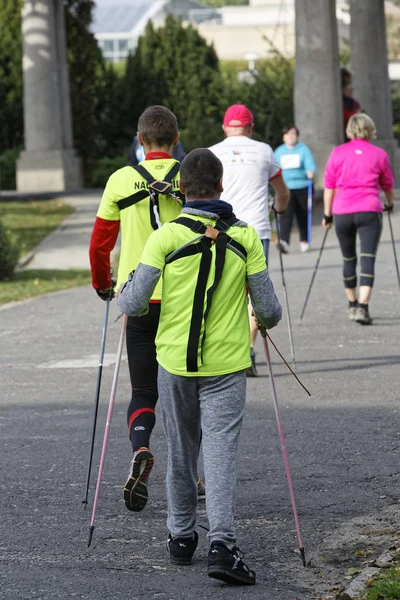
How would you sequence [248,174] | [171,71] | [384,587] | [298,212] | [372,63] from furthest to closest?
[171,71]
[372,63]
[298,212]
[248,174]
[384,587]

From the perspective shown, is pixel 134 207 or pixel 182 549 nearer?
pixel 182 549

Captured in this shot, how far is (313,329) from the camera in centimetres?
1239

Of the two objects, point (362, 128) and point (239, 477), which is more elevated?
point (362, 128)

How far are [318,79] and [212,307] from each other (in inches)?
851

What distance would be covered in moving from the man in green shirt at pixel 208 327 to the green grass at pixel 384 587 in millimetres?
525

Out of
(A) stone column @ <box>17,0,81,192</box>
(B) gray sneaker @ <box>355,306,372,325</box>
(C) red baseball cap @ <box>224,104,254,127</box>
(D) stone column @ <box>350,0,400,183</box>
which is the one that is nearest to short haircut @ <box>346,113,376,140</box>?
(B) gray sneaker @ <box>355,306,372,325</box>

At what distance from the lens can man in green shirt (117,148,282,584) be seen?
5172 mm

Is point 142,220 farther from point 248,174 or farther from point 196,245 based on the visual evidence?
point 248,174

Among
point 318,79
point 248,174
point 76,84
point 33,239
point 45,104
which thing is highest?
point 76,84

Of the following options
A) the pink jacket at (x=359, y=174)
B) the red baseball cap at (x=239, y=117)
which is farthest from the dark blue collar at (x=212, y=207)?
the pink jacket at (x=359, y=174)

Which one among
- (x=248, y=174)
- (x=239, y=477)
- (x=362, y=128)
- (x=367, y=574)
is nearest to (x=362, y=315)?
(x=362, y=128)

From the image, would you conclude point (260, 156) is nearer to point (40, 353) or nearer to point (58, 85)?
point (40, 353)

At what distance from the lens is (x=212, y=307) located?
5227 millimetres

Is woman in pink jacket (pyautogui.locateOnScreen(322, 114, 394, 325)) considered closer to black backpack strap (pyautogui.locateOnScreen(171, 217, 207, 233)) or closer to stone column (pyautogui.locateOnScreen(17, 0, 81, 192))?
black backpack strap (pyautogui.locateOnScreen(171, 217, 207, 233))
